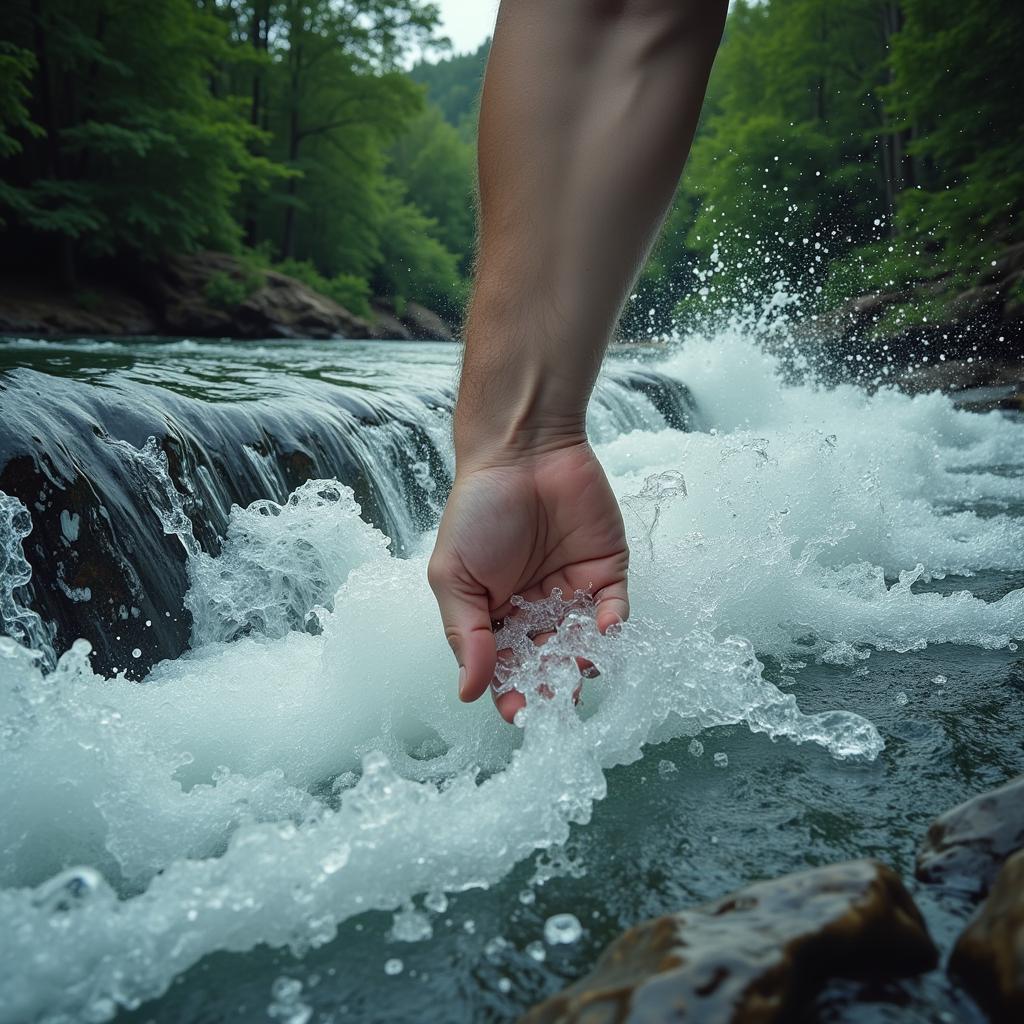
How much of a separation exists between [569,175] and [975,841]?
129cm

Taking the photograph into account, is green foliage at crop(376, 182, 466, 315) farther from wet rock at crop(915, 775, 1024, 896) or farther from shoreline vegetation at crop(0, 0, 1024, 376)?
wet rock at crop(915, 775, 1024, 896)

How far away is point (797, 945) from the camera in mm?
886

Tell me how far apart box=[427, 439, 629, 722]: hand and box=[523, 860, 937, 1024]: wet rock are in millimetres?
561

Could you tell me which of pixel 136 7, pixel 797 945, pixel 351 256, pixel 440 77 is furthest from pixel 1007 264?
pixel 440 77

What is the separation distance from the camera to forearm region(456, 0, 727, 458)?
1470 mm

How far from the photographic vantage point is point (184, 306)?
15.3 meters

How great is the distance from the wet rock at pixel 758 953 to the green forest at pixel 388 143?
31.9 feet

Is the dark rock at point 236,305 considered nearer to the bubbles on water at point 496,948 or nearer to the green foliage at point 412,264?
the green foliage at point 412,264

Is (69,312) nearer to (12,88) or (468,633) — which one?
(12,88)

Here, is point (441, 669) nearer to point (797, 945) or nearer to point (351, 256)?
point (797, 945)

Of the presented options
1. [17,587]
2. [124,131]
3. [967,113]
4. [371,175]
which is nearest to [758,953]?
[17,587]

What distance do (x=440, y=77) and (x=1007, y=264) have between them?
89.4 m

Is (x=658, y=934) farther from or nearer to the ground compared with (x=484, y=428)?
nearer to the ground

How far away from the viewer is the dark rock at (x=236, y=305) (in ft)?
49.8
